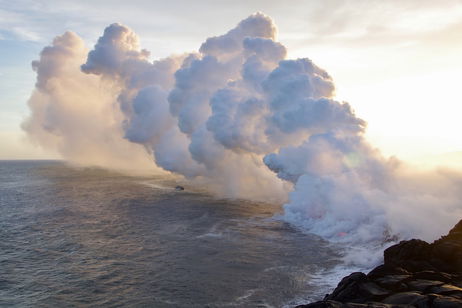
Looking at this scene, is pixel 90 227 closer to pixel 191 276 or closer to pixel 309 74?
pixel 191 276

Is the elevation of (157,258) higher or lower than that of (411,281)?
lower

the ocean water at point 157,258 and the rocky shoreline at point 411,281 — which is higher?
the rocky shoreline at point 411,281

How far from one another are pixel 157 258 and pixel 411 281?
98.9 ft

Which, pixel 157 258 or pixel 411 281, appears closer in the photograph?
pixel 411 281

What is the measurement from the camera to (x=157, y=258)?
49500 mm

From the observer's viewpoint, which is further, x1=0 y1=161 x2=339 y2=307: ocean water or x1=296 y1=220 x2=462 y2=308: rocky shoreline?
x1=0 y1=161 x2=339 y2=307: ocean water

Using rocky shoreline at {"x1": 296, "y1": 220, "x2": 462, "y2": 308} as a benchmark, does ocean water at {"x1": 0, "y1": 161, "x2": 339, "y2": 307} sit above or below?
below

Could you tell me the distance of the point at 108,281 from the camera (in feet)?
135

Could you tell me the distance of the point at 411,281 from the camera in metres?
31.7

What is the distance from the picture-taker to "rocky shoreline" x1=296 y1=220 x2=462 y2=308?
27016mm

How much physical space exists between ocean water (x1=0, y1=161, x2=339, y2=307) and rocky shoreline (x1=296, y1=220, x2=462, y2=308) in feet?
20.0

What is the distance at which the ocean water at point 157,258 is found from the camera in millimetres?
37062

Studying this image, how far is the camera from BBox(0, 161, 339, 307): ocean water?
37.1 m

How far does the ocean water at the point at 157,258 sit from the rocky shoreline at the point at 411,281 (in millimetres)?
6095
